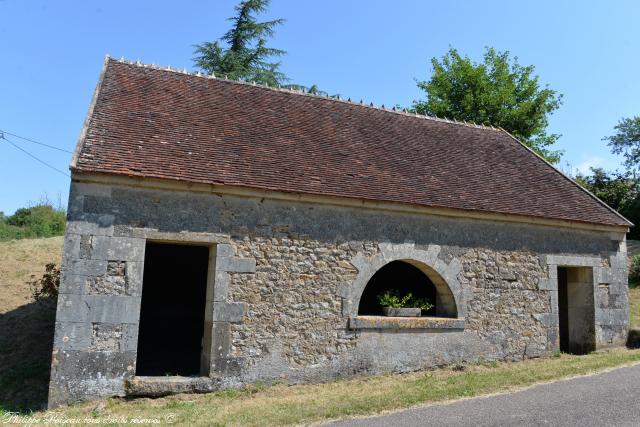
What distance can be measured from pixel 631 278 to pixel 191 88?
13309mm

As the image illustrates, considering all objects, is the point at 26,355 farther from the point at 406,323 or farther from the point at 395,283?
the point at 395,283

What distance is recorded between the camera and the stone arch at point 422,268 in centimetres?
822

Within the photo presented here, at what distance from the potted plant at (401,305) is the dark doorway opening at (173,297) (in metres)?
3.72

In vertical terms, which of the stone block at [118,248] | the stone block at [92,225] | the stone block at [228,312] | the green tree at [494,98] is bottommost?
the stone block at [228,312]

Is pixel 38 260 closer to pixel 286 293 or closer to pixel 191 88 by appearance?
pixel 191 88

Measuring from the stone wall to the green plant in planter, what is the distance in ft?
1.10

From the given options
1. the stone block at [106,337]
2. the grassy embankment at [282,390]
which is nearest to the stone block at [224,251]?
the stone block at [106,337]

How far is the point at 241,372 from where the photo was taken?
7.41 m

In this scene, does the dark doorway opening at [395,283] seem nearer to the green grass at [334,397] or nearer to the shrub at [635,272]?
the green grass at [334,397]

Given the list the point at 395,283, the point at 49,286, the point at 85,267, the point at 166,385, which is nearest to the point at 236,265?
the point at 166,385

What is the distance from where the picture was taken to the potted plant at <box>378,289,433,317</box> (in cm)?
866

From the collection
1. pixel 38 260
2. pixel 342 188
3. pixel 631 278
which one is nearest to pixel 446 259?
pixel 342 188

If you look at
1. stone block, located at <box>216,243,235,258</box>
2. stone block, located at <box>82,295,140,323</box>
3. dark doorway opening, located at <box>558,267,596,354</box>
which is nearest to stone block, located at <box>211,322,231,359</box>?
stone block, located at <box>216,243,235,258</box>

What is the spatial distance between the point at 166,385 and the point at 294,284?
89.2 inches
